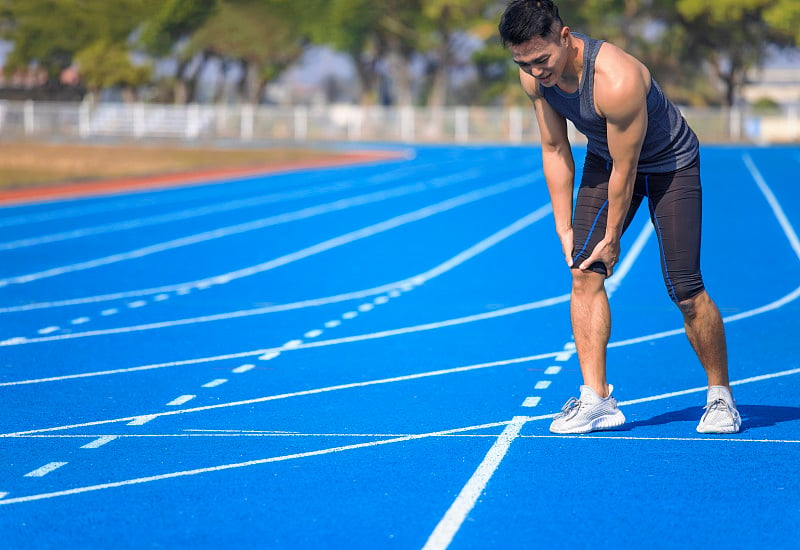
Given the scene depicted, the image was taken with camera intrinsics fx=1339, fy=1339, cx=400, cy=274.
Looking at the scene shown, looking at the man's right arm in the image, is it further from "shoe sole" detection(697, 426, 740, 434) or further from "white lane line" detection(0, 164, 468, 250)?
"white lane line" detection(0, 164, 468, 250)

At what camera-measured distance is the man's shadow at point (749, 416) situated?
6.22 meters

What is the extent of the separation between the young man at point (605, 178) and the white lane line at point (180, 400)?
1.95 m

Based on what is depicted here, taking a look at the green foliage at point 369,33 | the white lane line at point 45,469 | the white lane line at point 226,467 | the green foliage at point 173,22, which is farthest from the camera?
the green foliage at point 369,33

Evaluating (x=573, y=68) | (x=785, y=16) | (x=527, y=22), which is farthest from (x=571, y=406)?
(x=785, y=16)

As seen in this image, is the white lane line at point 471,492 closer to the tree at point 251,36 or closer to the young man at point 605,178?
the young man at point 605,178

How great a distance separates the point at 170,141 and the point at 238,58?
624 inches

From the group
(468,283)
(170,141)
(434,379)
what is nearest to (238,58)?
(170,141)

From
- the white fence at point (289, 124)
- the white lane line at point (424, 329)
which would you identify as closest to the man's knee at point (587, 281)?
the white lane line at point (424, 329)

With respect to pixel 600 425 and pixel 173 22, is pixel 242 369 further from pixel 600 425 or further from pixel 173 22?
pixel 173 22

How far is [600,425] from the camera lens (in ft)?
19.7

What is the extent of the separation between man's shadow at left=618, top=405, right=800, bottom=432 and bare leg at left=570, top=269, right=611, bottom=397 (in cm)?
29

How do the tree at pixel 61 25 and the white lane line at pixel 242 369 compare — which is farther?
the tree at pixel 61 25

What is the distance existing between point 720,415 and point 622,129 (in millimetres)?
1420

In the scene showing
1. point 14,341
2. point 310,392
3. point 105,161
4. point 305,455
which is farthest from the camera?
point 105,161
